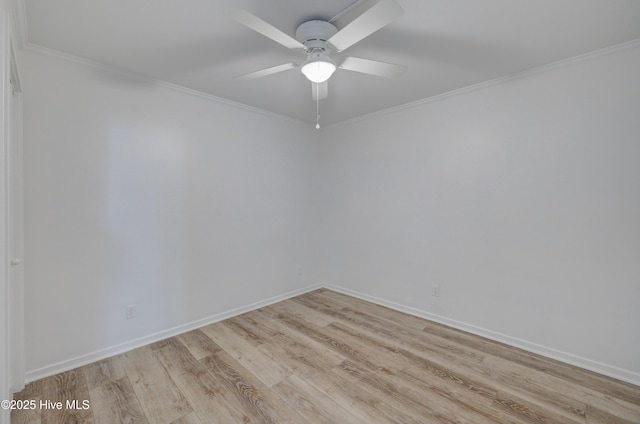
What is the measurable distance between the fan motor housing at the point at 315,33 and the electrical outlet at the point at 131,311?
2.55 metres

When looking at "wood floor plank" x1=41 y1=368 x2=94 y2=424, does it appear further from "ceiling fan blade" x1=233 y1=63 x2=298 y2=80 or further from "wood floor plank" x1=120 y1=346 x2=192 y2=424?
"ceiling fan blade" x1=233 y1=63 x2=298 y2=80

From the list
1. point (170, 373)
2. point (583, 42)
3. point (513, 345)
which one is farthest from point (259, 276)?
point (583, 42)

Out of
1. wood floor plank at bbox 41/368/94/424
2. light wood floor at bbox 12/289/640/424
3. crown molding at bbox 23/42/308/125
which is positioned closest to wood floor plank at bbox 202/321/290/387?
light wood floor at bbox 12/289/640/424

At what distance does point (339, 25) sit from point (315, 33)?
17 centimetres

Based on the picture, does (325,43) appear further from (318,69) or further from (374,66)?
(374,66)

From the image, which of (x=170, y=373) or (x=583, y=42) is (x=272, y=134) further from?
(x=583, y=42)

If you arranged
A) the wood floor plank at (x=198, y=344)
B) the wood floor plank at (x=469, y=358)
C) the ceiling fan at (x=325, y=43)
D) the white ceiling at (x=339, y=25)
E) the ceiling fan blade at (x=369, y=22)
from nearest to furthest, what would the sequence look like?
the ceiling fan blade at (x=369, y=22), the ceiling fan at (x=325, y=43), the white ceiling at (x=339, y=25), the wood floor plank at (x=469, y=358), the wood floor plank at (x=198, y=344)

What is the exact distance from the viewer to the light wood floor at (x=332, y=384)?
1706 mm

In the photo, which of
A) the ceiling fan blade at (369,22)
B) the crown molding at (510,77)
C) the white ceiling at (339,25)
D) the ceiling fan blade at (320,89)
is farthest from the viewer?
the ceiling fan blade at (320,89)

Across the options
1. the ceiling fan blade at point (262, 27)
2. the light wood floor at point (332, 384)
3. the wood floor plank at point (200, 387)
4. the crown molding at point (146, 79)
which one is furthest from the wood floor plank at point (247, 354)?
the crown molding at point (146, 79)

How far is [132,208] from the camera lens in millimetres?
2424

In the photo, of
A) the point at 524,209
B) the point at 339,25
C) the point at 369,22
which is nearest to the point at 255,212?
the point at 339,25

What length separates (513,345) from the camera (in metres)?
2.49

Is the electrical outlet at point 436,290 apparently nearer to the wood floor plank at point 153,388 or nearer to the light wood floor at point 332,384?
the light wood floor at point 332,384
